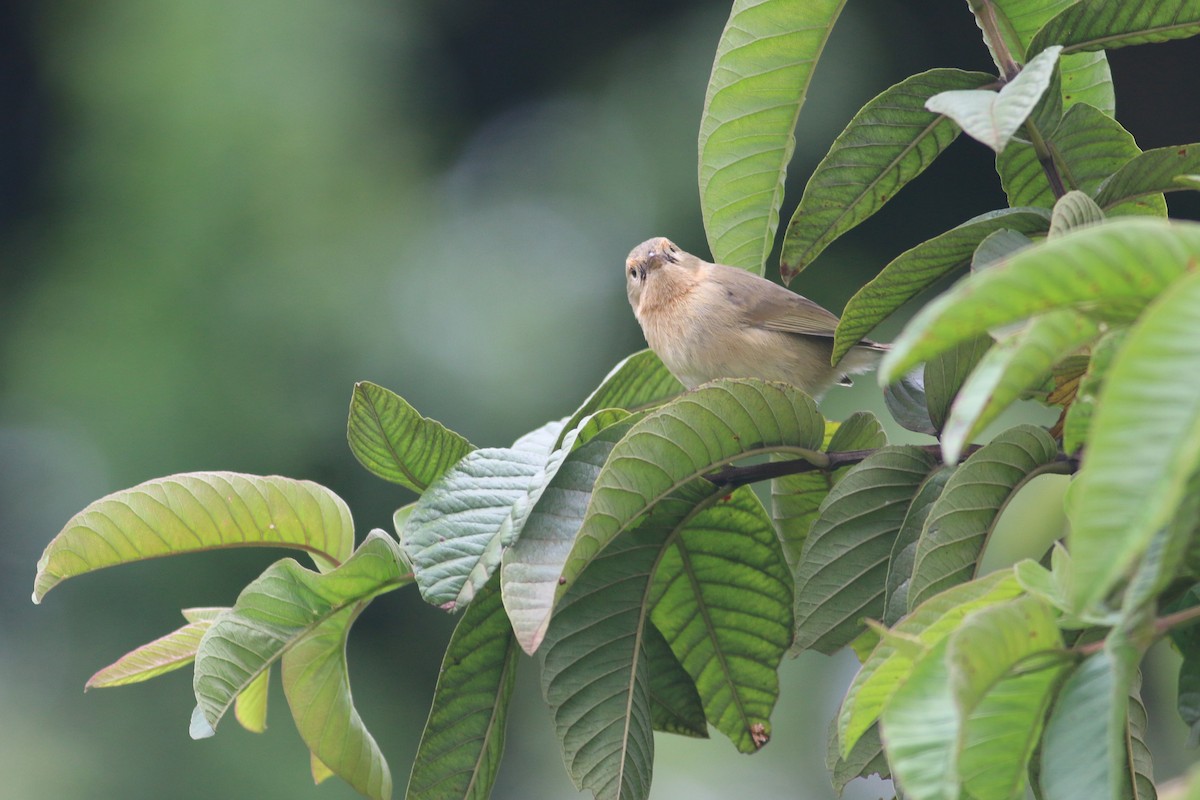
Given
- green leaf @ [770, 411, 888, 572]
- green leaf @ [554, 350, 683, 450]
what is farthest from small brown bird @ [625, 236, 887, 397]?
green leaf @ [770, 411, 888, 572]

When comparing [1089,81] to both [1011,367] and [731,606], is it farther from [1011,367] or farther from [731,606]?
[1011,367]

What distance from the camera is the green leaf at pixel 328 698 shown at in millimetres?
1274

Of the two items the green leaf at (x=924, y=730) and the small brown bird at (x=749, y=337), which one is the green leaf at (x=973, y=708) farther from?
the small brown bird at (x=749, y=337)

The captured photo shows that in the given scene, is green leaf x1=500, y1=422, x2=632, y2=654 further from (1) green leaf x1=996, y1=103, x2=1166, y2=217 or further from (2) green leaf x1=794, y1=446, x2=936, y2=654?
(1) green leaf x1=996, y1=103, x2=1166, y2=217

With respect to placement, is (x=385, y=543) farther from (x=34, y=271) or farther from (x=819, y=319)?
(x=34, y=271)

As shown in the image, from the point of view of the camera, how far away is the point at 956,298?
1.88ft

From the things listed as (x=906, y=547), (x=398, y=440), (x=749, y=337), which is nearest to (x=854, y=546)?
(x=906, y=547)

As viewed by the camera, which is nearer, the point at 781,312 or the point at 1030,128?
the point at 1030,128

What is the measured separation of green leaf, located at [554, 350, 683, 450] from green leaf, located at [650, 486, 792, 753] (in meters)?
0.29

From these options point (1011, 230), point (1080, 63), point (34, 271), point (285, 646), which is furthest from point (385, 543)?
point (34, 271)

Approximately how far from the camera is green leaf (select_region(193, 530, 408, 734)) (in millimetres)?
1179

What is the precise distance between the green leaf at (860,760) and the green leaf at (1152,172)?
633 mm

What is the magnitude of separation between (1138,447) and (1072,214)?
57 cm

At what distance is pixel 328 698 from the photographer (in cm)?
129
